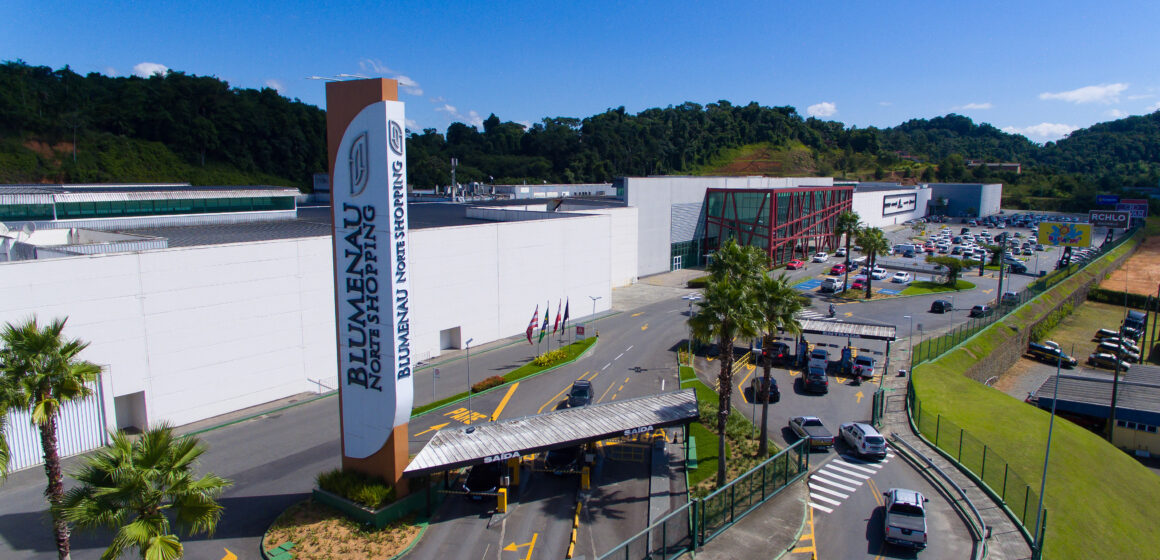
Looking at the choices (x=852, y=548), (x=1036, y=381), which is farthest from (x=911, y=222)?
(x=852, y=548)

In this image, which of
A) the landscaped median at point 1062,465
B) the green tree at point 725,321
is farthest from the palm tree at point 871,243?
the green tree at point 725,321

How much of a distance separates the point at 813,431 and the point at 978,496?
288 inches

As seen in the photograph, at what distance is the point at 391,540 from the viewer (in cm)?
2222

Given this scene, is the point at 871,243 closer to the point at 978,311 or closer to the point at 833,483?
the point at 978,311

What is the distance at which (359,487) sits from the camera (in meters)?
23.4

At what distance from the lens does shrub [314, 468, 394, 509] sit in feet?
75.6

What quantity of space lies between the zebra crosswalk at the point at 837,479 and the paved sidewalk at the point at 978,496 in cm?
233

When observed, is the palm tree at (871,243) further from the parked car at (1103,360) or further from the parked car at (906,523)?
the parked car at (906,523)

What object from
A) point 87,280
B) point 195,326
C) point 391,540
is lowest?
point 391,540

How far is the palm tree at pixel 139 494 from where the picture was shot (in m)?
14.6

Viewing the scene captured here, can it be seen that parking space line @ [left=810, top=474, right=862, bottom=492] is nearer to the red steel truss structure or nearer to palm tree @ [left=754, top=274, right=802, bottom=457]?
palm tree @ [left=754, top=274, right=802, bottom=457]

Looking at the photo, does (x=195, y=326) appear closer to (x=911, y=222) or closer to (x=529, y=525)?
(x=529, y=525)

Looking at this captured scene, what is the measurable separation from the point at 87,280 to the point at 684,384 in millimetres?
31073

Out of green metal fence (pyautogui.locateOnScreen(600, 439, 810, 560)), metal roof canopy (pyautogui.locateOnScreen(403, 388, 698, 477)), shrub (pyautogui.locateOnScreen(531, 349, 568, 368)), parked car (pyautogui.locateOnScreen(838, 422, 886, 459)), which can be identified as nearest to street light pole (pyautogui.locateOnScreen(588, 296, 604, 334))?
shrub (pyautogui.locateOnScreen(531, 349, 568, 368))
